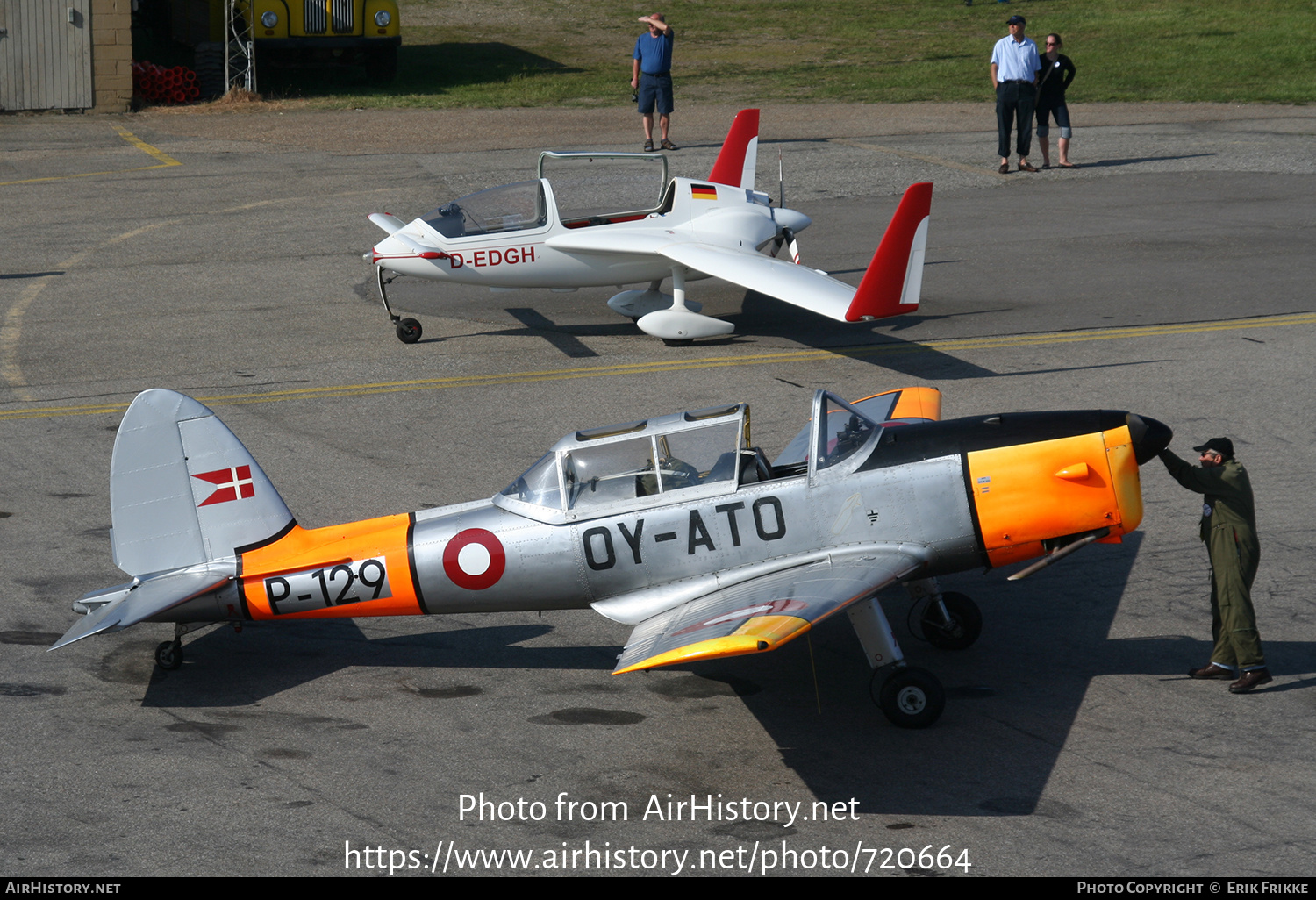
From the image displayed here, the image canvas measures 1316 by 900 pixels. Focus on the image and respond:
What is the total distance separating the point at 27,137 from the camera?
2722 centimetres

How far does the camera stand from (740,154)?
17750mm

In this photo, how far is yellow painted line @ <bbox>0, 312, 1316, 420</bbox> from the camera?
13.9 meters

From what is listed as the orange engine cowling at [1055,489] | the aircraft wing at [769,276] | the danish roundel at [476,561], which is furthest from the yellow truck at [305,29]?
the orange engine cowling at [1055,489]

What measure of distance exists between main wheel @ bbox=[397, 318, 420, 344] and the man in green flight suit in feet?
33.5

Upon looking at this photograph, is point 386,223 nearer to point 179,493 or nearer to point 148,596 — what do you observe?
point 179,493

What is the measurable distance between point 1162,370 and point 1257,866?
29.7 ft

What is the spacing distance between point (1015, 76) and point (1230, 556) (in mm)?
17434

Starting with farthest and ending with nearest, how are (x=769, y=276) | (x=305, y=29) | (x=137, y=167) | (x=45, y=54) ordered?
(x=305, y=29)
(x=45, y=54)
(x=137, y=167)
(x=769, y=276)

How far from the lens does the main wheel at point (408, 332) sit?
52.2ft

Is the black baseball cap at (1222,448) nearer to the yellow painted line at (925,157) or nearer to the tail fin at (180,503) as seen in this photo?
the tail fin at (180,503)

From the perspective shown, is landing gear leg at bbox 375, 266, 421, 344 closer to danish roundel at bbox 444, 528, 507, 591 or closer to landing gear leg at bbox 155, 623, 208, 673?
landing gear leg at bbox 155, 623, 208, 673

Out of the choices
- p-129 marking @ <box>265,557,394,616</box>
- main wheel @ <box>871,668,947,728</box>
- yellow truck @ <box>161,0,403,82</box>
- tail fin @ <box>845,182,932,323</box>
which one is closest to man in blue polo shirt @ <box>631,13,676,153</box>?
yellow truck @ <box>161,0,403,82</box>

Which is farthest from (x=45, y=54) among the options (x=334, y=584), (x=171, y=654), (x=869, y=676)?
(x=869, y=676)

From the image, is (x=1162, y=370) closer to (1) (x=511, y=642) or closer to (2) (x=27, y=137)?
(1) (x=511, y=642)
